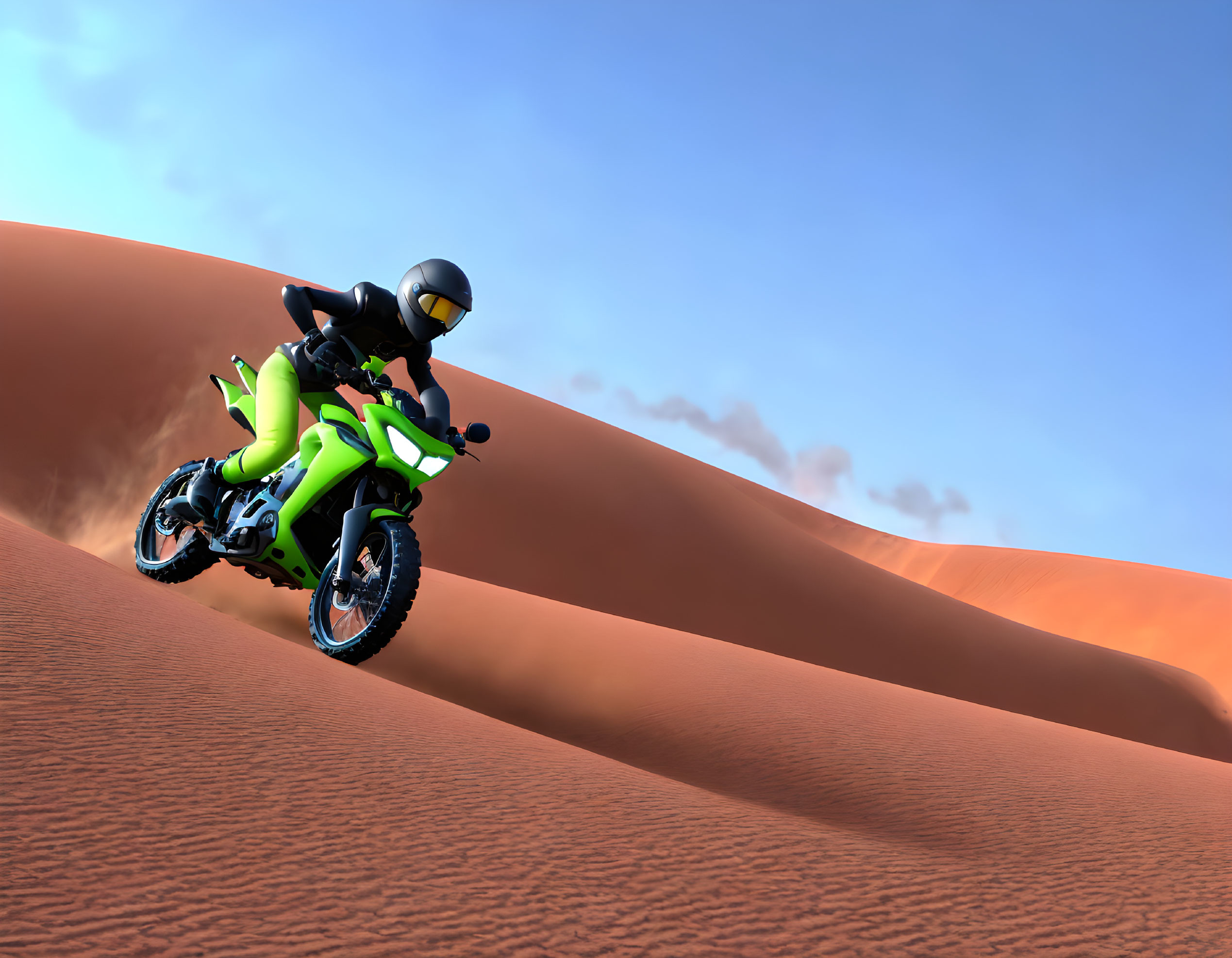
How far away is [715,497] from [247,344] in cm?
906

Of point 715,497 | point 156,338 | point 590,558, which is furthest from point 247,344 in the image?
point 715,497

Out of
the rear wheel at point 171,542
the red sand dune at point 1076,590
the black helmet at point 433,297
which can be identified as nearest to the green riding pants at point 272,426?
the rear wheel at point 171,542

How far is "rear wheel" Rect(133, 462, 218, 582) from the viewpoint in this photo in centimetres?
477

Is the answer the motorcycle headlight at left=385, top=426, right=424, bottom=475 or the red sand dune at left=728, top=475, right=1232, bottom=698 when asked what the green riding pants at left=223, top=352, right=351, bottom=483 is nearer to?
the motorcycle headlight at left=385, top=426, right=424, bottom=475

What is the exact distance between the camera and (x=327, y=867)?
138cm

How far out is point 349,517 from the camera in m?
3.75

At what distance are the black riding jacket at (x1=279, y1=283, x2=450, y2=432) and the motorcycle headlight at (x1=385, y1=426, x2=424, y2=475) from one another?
445 millimetres

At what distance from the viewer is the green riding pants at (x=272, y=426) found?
4.52 metres

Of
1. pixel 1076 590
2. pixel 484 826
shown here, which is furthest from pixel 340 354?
pixel 1076 590

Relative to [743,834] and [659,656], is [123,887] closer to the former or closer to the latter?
[743,834]

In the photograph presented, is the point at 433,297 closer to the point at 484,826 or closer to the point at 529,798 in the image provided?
the point at 529,798

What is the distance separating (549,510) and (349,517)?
1028 centimetres

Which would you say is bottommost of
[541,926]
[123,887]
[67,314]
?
[123,887]

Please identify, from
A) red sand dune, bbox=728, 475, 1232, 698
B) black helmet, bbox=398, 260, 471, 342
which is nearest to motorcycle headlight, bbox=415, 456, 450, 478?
black helmet, bbox=398, 260, 471, 342
